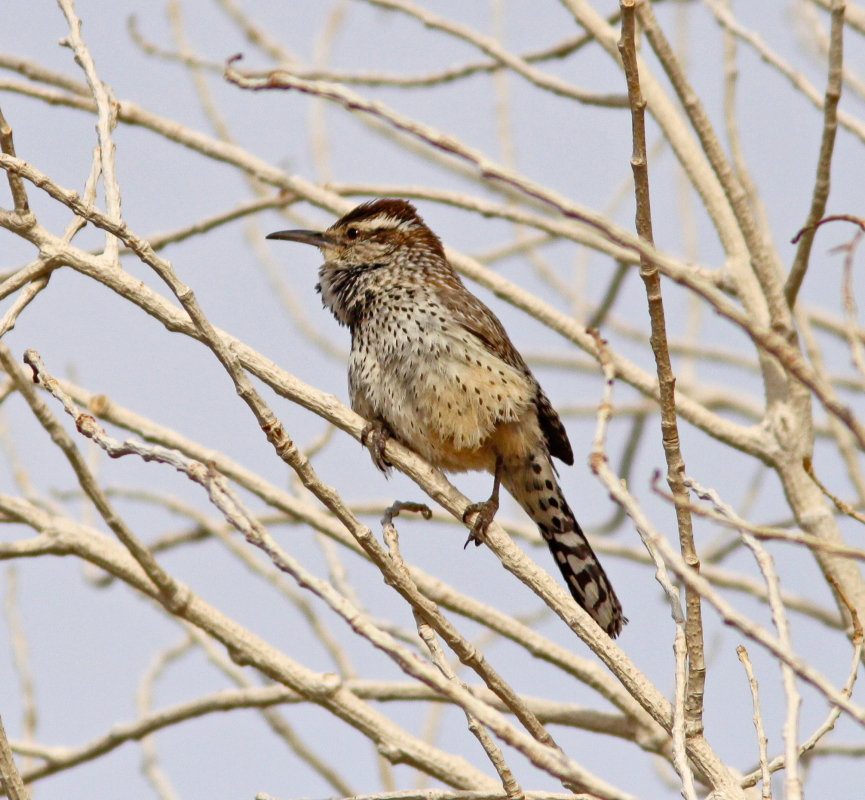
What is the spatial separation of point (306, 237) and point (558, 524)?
5.62 feet

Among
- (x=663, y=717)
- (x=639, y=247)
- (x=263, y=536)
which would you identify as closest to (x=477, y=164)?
(x=639, y=247)

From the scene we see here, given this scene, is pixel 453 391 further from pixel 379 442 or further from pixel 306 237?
pixel 306 237

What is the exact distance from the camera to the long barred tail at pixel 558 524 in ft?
14.2

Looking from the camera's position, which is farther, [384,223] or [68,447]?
[384,223]

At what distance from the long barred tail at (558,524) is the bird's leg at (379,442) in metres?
0.54

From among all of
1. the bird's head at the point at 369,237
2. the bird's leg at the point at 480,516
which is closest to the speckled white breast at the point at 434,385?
the bird's leg at the point at 480,516

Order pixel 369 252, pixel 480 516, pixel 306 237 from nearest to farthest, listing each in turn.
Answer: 1. pixel 480 516
2. pixel 369 252
3. pixel 306 237

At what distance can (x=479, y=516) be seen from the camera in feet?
12.0

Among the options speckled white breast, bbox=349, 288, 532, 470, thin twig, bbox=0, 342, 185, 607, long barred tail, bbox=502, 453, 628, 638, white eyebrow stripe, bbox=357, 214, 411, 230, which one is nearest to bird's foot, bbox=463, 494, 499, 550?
speckled white breast, bbox=349, 288, 532, 470

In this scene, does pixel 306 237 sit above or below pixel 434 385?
above

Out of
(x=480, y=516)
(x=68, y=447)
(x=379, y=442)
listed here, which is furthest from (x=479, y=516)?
(x=68, y=447)

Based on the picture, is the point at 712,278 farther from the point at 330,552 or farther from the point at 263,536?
the point at 263,536

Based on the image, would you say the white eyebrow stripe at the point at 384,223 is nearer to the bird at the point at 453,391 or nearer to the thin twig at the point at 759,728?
the bird at the point at 453,391

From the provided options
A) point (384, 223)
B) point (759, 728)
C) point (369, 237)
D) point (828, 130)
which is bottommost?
point (759, 728)
